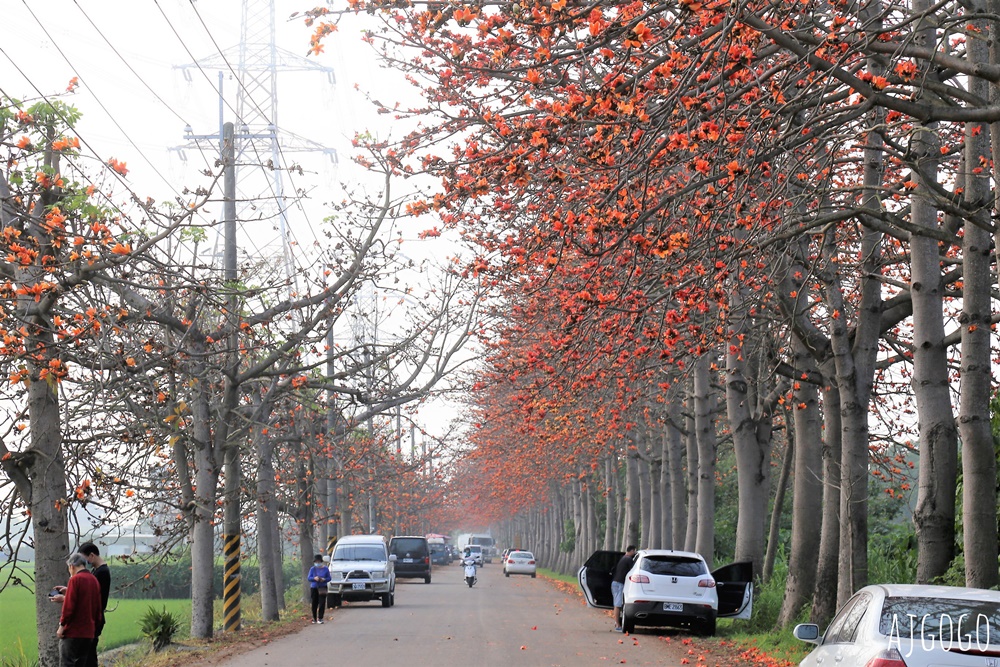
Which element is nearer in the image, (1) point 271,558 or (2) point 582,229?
(2) point 582,229

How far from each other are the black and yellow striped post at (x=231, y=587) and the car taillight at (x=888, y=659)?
1905 cm

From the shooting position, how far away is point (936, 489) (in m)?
13.4

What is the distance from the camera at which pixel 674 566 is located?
844 inches

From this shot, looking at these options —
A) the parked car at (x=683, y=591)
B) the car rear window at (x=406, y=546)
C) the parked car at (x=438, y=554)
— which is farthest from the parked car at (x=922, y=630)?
the parked car at (x=438, y=554)

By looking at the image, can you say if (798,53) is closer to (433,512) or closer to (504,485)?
(504,485)

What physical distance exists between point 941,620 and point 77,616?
8556 mm

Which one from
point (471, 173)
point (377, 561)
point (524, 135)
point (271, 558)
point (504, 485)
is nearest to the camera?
point (524, 135)

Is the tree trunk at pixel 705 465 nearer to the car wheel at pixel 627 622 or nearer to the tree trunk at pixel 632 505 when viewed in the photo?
the car wheel at pixel 627 622

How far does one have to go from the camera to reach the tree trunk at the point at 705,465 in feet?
83.9

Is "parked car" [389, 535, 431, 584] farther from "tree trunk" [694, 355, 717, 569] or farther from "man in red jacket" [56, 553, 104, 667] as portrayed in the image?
"man in red jacket" [56, 553, 104, 667]

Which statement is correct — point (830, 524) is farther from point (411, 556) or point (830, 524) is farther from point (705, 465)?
point (411, 556)

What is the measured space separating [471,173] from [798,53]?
342cm

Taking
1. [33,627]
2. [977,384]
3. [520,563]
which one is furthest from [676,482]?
[520,563]

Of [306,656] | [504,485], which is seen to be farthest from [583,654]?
[504,485]
